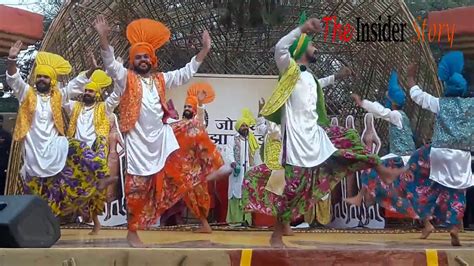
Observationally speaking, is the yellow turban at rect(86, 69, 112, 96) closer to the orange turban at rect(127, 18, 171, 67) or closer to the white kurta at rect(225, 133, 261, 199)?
the orange turban at rect(127, 18, 171, 67)

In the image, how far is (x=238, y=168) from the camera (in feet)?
30.5

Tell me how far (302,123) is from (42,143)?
2298 millimetres

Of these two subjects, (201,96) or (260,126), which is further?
(260,126)

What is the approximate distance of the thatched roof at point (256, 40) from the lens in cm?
946

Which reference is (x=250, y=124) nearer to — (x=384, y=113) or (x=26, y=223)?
(x=384, y=113)

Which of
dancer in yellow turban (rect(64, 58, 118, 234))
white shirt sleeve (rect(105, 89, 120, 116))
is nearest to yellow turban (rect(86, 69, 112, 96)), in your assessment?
dancer in yellow turban (rect(64, 58, 118, 234))

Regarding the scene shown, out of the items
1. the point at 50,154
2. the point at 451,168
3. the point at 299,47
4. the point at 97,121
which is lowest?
the point at 451,168

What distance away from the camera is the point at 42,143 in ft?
21.6

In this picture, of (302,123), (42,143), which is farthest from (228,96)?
(302,123)

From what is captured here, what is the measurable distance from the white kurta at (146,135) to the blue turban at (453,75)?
2.07 m

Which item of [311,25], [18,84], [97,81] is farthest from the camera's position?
[97,81]

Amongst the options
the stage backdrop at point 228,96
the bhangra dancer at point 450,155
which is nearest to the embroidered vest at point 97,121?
the stage backdrop at point 228,96

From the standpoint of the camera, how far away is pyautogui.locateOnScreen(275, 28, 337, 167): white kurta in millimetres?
5305

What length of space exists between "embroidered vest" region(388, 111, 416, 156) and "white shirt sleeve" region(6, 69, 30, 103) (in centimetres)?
349
